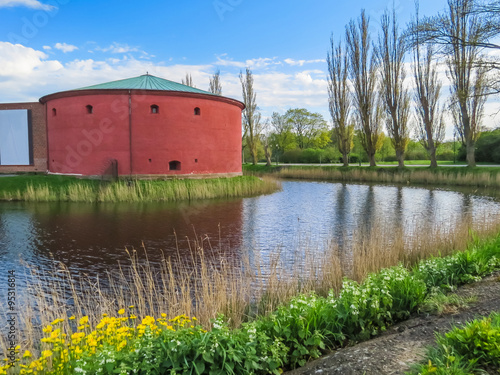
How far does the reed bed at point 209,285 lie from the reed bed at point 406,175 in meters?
13.5

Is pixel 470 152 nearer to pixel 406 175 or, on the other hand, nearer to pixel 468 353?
pixel 406 175

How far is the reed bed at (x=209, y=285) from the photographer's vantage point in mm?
3740

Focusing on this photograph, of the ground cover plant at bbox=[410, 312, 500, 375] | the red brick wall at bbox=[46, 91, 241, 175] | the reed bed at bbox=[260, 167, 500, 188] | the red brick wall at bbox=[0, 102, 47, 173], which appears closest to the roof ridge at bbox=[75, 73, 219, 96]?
the red brick wall at bbox=[46, 91, 241, 175]

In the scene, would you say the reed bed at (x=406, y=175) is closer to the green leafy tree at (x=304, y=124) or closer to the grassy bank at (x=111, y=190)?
the grassy bank at (x=111, y=190)

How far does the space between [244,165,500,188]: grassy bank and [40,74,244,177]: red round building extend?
11.4 meters

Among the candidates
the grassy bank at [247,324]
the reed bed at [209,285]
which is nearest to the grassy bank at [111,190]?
the reed bed at [209,285]

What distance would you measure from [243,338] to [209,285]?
1.68 m

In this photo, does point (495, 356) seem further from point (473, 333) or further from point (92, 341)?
point (92, 341)

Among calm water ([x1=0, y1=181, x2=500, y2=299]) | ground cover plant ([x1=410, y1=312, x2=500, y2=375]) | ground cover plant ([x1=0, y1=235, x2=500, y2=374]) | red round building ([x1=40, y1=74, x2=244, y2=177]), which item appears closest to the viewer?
ground cover plant ([x1=410, y1=312, x2=500, y2=375])

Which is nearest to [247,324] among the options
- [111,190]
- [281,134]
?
[111,190]

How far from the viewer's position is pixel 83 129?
1748cm

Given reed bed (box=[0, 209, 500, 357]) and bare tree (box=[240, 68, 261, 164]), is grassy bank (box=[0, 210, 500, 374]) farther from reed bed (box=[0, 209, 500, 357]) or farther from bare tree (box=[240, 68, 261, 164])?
bare tree (box=[240, 68, 261, 164])

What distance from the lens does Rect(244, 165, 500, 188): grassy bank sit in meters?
18.9

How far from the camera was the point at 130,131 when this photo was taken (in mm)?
17375
